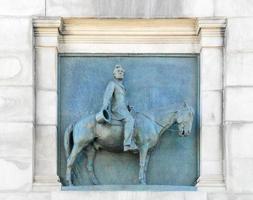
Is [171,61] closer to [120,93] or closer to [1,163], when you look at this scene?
[120,93]

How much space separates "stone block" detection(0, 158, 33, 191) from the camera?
687 inches

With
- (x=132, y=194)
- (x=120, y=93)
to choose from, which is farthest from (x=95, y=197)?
(x=120, y=93)

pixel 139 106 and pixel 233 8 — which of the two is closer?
pixel 233 8

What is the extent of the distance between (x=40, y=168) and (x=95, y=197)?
3.21 ft

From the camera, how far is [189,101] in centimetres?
1812

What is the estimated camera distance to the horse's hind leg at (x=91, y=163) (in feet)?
58.7

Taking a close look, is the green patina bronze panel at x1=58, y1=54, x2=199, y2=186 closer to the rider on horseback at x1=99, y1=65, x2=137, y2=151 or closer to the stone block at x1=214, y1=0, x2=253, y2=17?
the rider on horseback at x1=99, y1=65, x2=137, y2=151

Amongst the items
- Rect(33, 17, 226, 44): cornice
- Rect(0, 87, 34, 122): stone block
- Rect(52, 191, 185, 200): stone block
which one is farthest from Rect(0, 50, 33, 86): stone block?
Rect(52, 191, 185, 200): stone block

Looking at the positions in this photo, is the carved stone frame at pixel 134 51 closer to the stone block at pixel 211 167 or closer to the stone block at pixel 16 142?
the stone block at pixel 211 167

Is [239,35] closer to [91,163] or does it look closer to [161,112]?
[161,112]

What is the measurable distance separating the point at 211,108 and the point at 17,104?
2.99 metres

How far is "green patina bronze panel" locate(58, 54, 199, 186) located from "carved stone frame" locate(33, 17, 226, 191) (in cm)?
19

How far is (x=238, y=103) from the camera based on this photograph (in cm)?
1767

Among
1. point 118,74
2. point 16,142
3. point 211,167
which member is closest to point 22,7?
point 118,74
